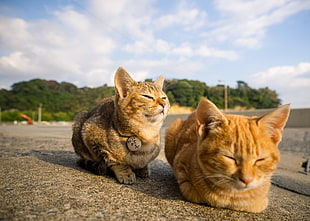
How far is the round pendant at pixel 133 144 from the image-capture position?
2.15 m

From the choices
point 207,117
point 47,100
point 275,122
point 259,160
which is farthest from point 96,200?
point 47,100

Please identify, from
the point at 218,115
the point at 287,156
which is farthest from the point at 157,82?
the point at 287,156

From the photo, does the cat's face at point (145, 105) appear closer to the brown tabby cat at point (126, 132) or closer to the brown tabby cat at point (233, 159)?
the brown tabby cat at point (126, 132)

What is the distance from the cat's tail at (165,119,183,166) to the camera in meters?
2.61

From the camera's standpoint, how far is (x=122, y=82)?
2.46m

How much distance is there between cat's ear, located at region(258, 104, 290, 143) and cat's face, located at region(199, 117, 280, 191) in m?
0.06

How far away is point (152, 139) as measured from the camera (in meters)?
2.32

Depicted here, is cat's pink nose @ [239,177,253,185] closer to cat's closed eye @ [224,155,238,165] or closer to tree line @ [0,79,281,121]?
cat's closed eye @ [224,155,238,165]

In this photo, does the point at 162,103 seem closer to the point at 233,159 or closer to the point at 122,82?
the point at 122,82

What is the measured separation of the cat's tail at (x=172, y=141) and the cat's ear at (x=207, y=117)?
0.94 meters

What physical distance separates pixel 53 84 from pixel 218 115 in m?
50.2

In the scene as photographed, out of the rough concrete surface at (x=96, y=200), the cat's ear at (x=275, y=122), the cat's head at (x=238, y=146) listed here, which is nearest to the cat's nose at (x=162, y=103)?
the cat's head at (x=238, y=146)

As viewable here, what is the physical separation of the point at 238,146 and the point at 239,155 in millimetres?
65

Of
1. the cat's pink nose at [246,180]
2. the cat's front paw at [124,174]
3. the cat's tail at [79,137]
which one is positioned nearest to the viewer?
the cat's pink nose at [246,180]
